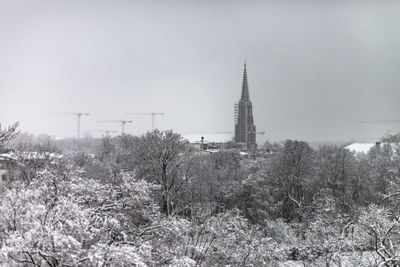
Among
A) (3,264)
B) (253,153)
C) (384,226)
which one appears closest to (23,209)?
(3,264)

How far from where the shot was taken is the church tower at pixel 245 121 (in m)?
85.8

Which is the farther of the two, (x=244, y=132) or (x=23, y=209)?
(x=244, y=132)

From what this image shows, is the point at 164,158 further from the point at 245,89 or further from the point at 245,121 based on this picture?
the point at 245,89

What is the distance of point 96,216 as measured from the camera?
13.0m

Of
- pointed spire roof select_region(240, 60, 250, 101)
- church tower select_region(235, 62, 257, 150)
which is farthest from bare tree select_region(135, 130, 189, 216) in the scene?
pointed spire roof select_region(240, 60, 250, 101)

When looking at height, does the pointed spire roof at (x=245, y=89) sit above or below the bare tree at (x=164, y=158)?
above

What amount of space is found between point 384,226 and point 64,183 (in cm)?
1342

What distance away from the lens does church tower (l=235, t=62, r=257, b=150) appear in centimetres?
8579

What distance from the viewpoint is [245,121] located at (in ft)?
308

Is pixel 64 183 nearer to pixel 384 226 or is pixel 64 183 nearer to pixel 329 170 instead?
pixel 384 226

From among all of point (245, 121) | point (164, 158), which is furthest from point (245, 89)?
point (164, 158)

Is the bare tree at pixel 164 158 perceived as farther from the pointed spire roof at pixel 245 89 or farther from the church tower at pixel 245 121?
the pointed spire roof at pixel 245 89

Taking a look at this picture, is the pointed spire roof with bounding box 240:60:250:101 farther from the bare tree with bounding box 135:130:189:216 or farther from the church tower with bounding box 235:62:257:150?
the bare tree with bounding box 135:130:189:216

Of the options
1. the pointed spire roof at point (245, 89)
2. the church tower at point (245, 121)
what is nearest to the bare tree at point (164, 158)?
the church tower at point (245, 121)
